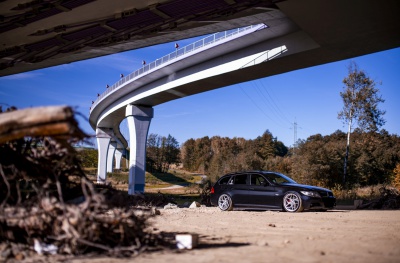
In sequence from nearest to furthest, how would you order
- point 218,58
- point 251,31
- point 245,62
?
1. point 251,31
2. point 245,62
3. point 218,58

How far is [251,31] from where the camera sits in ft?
68.6

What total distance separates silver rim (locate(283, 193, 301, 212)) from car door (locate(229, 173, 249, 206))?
159cm

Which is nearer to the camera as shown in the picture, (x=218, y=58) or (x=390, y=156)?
(x=218, y=58)

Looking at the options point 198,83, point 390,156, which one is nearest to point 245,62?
point 198,83

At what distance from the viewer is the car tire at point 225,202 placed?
15.6 meters

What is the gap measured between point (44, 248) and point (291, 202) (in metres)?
10.8

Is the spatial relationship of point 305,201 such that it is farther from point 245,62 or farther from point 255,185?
point 245,62

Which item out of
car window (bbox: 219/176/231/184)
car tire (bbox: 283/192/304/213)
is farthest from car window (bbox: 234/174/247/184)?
car tire (bbox: 283/192/304/213)

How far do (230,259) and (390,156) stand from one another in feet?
117

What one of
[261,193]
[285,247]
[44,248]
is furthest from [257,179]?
[44,248]

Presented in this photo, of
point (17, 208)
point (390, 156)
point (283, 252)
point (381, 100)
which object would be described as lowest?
point (283, 252)

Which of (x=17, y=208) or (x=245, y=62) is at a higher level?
(x=245, y=62)

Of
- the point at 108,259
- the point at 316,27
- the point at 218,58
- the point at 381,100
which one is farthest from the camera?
the point at 381,100

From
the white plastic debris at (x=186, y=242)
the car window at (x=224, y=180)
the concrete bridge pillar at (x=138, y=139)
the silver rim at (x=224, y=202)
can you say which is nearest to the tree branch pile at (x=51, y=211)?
the white plastic debris at (x=186, y=242)
